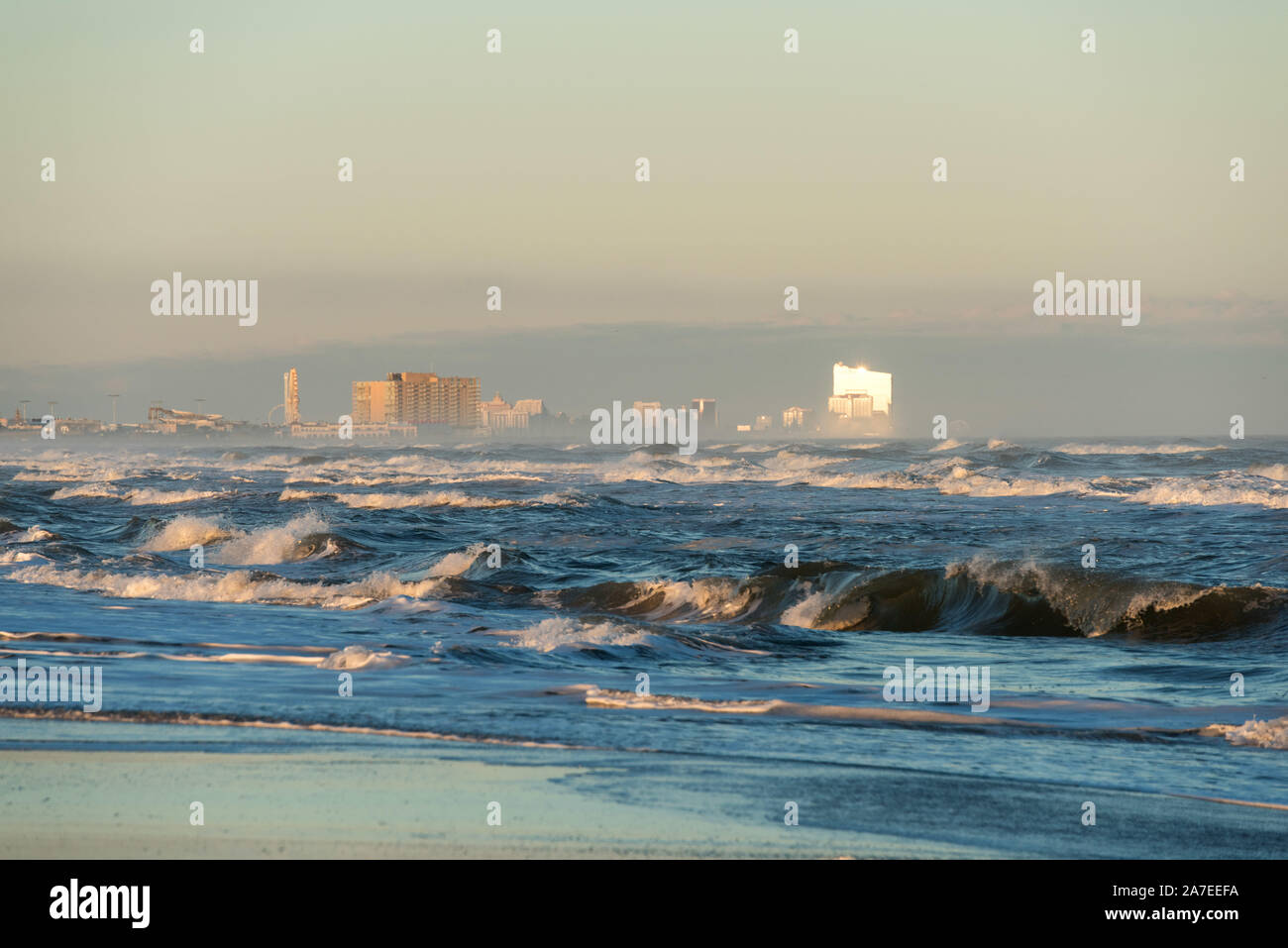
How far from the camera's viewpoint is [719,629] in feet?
50.1

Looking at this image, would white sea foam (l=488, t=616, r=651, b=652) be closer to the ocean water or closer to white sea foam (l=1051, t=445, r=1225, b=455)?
the ocean water

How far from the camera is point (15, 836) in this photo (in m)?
6.01

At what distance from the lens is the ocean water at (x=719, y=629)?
8.69 m

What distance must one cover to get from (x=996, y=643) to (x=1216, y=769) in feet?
24.3

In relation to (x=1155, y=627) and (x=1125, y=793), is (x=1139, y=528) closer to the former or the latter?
(x=1155, y=627)

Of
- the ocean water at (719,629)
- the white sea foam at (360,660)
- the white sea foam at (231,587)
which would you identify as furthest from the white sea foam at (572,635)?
the white sea foam at (231,587)

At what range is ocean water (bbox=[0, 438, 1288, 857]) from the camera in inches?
342

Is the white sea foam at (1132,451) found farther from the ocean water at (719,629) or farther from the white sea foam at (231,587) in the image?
the white sea foam at (231,587)

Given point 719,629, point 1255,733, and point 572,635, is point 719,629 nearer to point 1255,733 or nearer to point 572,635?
point 572,635

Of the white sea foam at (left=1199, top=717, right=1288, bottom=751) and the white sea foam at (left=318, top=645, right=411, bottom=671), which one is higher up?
the white sea foam at (left=318, top=645, right=411, bottom=671)

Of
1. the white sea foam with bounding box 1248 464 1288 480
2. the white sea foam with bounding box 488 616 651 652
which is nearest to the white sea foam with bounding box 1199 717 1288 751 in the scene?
the white sea foam with bounding box 488 616 651 652

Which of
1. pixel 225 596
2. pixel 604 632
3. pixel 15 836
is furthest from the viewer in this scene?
pixel 225 596
